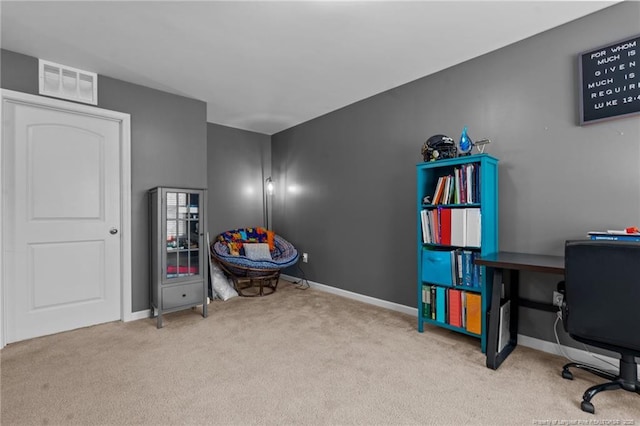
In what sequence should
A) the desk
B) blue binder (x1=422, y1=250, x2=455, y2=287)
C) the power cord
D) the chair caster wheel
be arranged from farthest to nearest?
1. the power cord
2. blue binder (x1=422, y1=250, x2=455, y2=287)
3. the desk
4. the chair caster wheel

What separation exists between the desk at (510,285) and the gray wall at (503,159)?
0.08m

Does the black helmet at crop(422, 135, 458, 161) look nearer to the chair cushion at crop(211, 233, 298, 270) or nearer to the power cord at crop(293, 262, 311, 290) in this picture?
the chair cushion at crop(211, 233, 298, 270)

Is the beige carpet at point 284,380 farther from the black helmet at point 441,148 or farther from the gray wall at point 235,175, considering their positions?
the gray wall at point 235,175

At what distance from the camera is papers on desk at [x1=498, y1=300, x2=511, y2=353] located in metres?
2.12

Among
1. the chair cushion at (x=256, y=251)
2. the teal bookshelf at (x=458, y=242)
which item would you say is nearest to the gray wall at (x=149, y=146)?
the chair cushion at (x=256, y=251)

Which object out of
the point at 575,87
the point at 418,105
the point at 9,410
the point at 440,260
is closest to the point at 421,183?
the point at 440,260

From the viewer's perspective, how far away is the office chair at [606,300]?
144 cm

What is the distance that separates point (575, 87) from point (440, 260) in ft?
5.17

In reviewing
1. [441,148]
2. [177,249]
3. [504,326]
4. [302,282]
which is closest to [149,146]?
[177,249]

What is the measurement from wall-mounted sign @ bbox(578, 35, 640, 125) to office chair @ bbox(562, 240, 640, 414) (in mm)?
1095

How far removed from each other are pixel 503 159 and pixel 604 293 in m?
1.30

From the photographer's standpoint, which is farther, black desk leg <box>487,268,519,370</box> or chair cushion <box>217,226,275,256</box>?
chair cushion <box>217,226,275,256</box>

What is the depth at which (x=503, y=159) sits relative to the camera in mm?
2490

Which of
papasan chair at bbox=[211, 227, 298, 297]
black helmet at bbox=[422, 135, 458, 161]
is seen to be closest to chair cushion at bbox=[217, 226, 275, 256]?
papasan chair at bbox=[211, 227, 298, 297]
